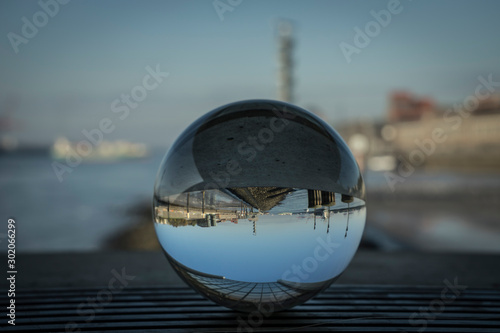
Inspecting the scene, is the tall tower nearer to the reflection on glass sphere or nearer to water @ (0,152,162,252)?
water @ (0,152,162,252)

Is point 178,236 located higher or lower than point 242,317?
higher

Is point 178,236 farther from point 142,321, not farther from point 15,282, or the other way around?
point 15,282

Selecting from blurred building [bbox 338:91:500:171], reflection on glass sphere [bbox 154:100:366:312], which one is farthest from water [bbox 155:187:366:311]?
blurred building [bbox 338:91:500:171]

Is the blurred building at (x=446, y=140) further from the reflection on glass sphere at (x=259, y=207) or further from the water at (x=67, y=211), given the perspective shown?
the reflection on glass sphere at (x=259, y=207)

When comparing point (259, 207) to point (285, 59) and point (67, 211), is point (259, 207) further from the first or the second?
point (67, 211)

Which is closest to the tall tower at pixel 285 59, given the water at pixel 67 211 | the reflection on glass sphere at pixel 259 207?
the water at pixel 67 211

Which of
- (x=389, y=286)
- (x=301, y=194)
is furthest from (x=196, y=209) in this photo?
(x=389, y=286)
